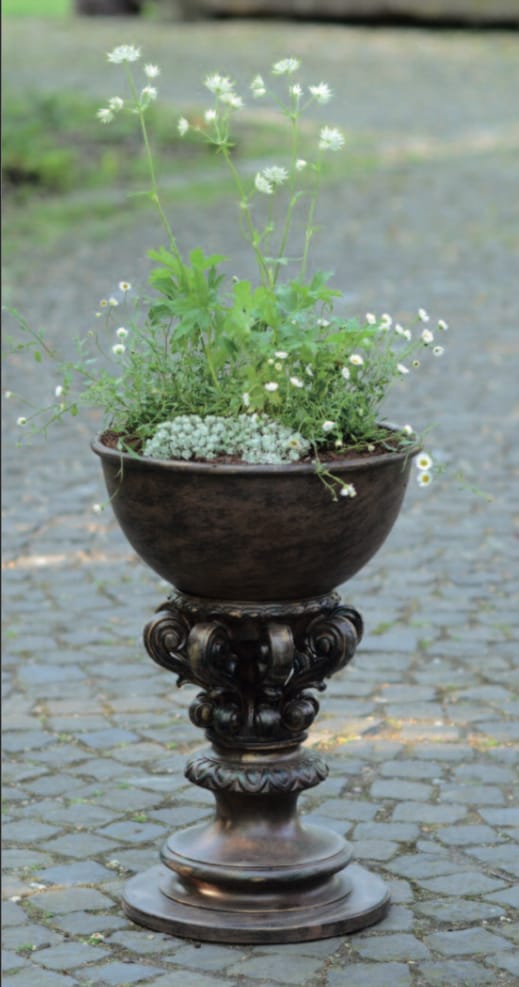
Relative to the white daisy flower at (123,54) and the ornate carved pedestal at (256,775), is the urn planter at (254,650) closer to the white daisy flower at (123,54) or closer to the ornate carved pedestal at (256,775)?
the ornate carved pedestal at (256,775)

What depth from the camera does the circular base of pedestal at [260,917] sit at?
3.88 meters

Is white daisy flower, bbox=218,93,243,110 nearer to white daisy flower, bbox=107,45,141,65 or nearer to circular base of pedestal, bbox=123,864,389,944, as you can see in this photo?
white daisy flower, bbox=107,45,141,65

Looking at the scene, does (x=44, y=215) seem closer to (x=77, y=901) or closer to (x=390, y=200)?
(x=390, y=200)

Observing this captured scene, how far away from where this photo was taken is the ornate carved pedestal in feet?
12.7

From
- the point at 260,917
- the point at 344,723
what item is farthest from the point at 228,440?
the point at 344,723

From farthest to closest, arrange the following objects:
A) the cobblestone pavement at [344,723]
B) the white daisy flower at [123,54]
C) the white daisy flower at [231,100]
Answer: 1. the cobblestone pavement at [344,723]
2. the white daisy flower at [123,54]
3. the white daisy flower at [231,100]

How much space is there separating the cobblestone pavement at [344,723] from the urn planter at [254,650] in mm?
111

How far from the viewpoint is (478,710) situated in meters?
5.30

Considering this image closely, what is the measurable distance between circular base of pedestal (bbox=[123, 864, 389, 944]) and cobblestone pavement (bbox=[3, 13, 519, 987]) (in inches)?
1.4

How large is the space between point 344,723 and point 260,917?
1357mm

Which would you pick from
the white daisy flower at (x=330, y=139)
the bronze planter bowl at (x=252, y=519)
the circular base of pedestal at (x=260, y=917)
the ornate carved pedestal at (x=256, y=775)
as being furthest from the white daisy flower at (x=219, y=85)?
the circular base of pedestal at (x=260, y=917)

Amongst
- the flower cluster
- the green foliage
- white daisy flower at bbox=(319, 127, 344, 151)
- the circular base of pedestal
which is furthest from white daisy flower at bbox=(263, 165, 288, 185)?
the circular base of pedestal

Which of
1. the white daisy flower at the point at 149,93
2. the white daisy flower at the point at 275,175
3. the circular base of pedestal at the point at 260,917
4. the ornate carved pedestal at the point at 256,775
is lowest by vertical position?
the circular base of pedestal at the point at 260,917

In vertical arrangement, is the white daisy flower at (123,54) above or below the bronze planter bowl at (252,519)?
above
